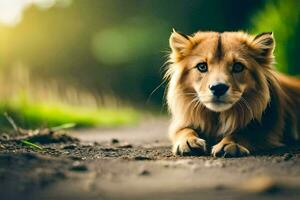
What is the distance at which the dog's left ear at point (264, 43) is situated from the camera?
5.63 meters

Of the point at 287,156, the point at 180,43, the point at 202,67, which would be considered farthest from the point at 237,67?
the point at 287,156

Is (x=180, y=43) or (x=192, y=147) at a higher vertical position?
(x=180, y=43)

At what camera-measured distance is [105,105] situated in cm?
1598

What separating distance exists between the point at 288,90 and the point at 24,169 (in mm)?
3427

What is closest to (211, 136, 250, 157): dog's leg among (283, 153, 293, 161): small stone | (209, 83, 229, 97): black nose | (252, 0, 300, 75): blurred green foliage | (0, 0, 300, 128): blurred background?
(283, 153, 293, 161): small stone

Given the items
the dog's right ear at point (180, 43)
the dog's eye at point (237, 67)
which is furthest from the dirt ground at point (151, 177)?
the dog's right ear at point (180, 43)

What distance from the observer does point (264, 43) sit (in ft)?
18.6

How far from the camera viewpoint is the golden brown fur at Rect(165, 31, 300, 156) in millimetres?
5133

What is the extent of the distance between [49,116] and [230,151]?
6166 millimetres

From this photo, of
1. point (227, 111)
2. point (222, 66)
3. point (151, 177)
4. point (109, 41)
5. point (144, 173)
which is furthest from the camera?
point (109, 41)

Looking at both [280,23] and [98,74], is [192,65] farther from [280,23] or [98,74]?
[98,74]

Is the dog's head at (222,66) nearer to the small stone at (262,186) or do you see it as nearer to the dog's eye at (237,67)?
the dog's eye at (237,67)

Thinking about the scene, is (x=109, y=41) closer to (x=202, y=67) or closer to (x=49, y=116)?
(x=49, y=116)

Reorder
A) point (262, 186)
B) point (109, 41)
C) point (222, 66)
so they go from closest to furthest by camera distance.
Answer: point (262, 186) < point (222, 66) < point (109, 41)
